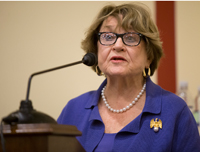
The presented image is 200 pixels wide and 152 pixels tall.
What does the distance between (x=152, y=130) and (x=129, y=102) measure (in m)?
0.26

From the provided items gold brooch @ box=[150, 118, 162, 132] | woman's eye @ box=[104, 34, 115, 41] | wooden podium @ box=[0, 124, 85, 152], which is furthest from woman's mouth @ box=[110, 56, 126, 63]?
wooden podium @ box=[0, 124, 85, 152]

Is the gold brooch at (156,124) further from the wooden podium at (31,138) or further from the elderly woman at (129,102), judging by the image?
the wooden podium at (31,138)

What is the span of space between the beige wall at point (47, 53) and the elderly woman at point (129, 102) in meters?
1.04

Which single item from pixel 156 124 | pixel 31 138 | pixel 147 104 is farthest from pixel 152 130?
pixel 31 138

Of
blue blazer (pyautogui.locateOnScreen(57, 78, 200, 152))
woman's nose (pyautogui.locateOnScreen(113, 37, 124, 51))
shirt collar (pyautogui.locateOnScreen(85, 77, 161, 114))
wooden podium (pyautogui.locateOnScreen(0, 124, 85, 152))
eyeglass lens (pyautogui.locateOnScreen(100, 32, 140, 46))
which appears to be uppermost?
eyeglass lens (pyautogui.locateOnScreen(100, 32, 140, 46))

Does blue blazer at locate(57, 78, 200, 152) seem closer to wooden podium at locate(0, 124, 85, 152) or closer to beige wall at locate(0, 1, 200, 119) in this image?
wooden podium at locate(0, 124, 85, 152)

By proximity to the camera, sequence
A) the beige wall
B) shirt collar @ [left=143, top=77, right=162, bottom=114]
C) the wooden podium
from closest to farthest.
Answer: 1. the wooden podium
2. shirt collar @ [left=143, top=77, right=162, bottom=114]
3. the beige wall

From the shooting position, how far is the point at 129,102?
1.88 metres

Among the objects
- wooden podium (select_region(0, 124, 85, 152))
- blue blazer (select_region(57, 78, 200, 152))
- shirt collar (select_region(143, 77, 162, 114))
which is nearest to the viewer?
wooden podium (select_region(0, 124, 85, 152))

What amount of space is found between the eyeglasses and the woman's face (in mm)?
20

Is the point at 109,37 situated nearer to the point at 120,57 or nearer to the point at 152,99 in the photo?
the point at 120,57

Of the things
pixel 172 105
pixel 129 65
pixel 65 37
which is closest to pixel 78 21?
pixel 65 37

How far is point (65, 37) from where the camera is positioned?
313 centimetres

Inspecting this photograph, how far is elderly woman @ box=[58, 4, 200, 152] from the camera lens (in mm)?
1659
